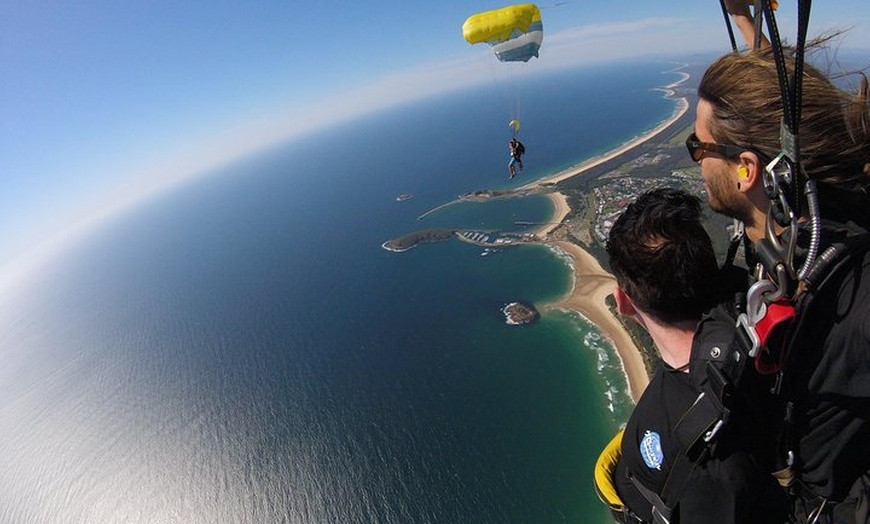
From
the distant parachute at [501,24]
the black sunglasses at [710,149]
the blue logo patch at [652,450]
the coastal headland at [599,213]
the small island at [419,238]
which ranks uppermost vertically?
the distant parachute at [501,24]

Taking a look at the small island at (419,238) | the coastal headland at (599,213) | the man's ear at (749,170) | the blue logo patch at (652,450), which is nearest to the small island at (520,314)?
the coastal headland at (599,213)

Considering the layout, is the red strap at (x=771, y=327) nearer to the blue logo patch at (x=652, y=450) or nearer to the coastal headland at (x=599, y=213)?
the blue logo patch at (x=652, y=450)

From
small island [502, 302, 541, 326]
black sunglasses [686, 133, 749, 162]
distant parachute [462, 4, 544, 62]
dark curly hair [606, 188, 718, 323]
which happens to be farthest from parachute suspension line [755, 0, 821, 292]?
small island [502, 302, 541, 326]

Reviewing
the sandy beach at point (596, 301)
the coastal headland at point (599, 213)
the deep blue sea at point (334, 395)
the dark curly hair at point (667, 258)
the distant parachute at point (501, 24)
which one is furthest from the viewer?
the coastal headland at point (599, 213)

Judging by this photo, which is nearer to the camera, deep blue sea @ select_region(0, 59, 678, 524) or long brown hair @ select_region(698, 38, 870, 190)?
long brown hair @ select_region(698, 38, 870, 190)

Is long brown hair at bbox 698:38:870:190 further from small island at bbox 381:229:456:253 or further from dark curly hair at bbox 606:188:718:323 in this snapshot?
small island at bbox 381:229:456:253

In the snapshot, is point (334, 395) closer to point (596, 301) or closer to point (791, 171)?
point (596, 301)

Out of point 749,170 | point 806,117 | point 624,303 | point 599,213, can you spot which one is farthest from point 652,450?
point 599,213
